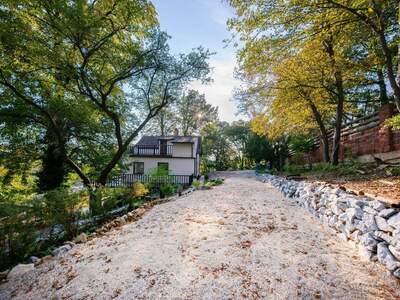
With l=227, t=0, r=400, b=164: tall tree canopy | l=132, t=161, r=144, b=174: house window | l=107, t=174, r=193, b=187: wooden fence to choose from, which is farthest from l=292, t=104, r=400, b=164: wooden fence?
l=132, t=161, r=144, b=174: house window

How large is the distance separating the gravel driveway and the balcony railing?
15.0 meters

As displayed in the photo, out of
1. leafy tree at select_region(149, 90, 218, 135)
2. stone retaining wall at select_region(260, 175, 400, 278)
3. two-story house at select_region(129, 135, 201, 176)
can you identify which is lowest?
stone retaining wall at select_region(260, 175, 400, 278)

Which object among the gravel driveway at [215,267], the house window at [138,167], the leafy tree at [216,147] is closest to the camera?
the gravel driveway at [215,267]

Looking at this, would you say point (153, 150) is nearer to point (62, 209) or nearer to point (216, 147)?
point (62, 209)

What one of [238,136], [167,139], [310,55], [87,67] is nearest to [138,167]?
[167,139]

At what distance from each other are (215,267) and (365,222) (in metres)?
1.90

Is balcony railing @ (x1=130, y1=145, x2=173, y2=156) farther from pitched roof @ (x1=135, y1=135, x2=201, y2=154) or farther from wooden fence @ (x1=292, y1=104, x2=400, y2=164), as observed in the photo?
wooden fence @ (x1=292, y1=104, x2=400, y2=164)

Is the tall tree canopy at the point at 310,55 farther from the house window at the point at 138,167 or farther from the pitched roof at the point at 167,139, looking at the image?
the house window at the point at 138,167

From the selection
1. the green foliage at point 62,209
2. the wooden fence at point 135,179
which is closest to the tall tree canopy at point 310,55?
the green foliage at point 62,209

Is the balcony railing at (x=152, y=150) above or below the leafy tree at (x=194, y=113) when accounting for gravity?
below

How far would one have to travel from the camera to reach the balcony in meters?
18.2

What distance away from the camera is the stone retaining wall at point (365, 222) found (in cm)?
203

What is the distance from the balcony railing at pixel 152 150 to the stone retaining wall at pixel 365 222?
15581 millimetres

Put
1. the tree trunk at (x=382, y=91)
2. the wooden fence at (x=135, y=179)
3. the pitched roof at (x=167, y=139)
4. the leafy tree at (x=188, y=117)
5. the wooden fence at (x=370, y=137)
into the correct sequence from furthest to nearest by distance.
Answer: the leafy tree at (x=188, y=117) < the pitched roof at (x=167, y=139) < the wooden fence at (x=135, y=179) < the tree trunk at (x=382, y=91) < the wooden fence at (x=370, y=137)
